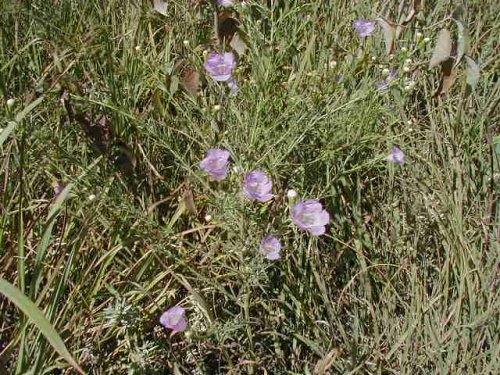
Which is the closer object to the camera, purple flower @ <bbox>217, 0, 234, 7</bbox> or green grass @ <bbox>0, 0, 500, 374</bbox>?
green grass @ <bbox>0, 0, 500, 374</bbox>

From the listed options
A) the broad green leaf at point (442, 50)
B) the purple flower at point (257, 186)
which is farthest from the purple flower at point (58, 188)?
the broad green leaf at point (442, 50)

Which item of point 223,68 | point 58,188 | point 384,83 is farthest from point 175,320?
point 384,83

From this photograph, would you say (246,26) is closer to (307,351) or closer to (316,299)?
(316,299)

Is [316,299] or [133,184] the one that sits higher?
[133,184]

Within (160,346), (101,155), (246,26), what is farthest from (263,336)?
(246,26)

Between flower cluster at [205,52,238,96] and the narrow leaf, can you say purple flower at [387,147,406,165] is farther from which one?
flower cluster at [205,52,238,96]

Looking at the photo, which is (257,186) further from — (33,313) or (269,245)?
(33,313)

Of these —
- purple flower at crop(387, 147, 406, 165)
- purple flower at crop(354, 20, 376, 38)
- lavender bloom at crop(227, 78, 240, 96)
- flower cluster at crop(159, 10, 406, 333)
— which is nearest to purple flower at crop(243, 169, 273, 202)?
flower cluster at crop(159, 10, 406, 333)
